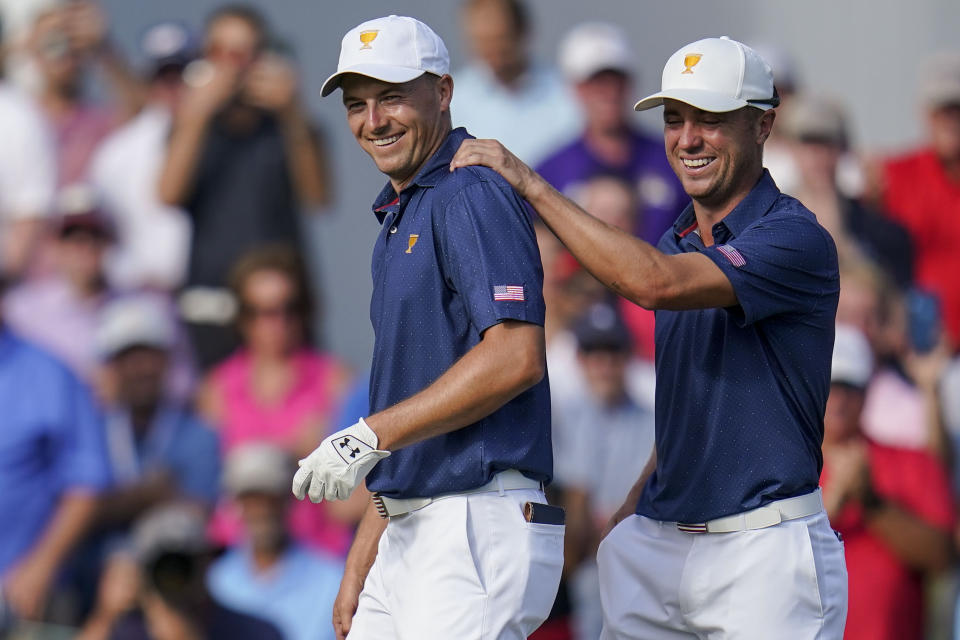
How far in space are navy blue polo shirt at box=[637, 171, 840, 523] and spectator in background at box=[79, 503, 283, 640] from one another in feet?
9.39

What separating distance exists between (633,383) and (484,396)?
11.9 ft

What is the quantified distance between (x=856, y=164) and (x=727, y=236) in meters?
4.15

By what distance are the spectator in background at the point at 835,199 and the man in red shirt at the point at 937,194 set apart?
0.10 meters

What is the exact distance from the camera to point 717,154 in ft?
11.8

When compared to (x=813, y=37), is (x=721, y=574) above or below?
below

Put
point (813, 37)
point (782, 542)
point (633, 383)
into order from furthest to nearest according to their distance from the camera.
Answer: point (813, 37)
point (633, 383)
point (782, 542)

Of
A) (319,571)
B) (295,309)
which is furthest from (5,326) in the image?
(319,571)

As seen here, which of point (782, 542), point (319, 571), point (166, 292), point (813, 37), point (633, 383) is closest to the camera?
point (782, 542)

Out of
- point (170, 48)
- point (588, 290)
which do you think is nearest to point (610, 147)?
point (588, 290)

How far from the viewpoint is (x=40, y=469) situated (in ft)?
22.9

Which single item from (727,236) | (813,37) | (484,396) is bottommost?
(484,396)

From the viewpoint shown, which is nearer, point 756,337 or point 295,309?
point 756,337

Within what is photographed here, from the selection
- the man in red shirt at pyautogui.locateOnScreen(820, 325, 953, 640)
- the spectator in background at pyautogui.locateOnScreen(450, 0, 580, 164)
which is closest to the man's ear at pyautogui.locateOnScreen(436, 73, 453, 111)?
the man in red shirt at pyautogui.locateOnScreen(820, 325, 953, 640)

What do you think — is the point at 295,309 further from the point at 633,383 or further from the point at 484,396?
the point at 484,396
